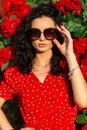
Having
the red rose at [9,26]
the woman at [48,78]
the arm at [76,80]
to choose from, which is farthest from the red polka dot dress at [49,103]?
the red rose at [9,26]

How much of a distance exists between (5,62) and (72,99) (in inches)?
27.0

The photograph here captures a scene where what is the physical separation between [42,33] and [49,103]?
0.52m

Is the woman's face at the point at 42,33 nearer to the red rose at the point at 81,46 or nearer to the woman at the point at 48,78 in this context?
the woman at the point at 48,78

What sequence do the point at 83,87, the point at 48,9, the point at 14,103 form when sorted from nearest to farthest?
1. the point at 83,87
2. the point at 48,9
3. the point at 14,103

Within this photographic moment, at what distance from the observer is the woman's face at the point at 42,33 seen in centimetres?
370

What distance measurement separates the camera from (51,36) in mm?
3721

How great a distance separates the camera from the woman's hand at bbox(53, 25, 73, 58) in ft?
12.0

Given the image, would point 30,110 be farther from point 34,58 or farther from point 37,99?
point 34,58

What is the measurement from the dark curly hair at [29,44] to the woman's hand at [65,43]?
0.21ft

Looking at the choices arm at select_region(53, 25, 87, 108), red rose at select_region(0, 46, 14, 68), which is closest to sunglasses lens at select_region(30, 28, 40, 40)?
arm at select_region(53, 25, 87, 108)

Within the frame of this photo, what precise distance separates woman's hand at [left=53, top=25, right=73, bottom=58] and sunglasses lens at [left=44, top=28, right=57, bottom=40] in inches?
1.9

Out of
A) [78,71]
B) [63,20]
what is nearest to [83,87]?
[78,71]

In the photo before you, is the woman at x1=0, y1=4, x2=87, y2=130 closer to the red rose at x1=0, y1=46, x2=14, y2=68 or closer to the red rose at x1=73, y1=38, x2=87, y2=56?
the red rose at x1=73, y1=38, x2=87, y2=56

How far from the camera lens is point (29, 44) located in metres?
3.95
